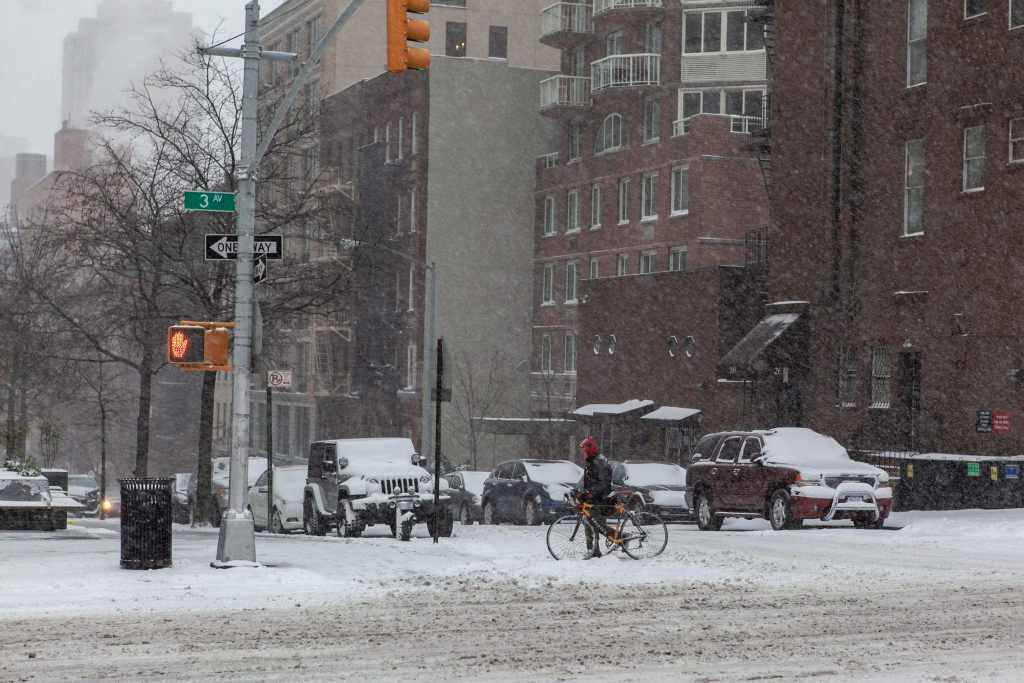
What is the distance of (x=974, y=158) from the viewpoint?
37.0 m

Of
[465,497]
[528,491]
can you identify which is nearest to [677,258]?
[465,497]

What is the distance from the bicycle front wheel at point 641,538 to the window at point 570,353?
145ft

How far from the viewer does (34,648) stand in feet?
41.0

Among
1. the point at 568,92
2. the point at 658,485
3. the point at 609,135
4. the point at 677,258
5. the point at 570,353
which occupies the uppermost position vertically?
the point at 568,92

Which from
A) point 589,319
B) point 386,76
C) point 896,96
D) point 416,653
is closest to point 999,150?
point 896,96

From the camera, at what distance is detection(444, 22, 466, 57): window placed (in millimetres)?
76312

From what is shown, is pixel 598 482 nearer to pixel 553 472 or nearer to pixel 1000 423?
pixel 553 472

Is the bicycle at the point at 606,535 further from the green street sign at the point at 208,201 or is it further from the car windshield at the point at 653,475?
the car windshield at the point at 653,475

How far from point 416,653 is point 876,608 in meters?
5.34

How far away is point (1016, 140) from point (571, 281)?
105 feet

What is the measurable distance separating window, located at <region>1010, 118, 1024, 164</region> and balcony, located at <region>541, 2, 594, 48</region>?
1225 inches

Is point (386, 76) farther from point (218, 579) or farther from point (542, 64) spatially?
point (218, 579)

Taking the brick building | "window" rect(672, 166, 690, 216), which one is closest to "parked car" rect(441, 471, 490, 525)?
the brick building

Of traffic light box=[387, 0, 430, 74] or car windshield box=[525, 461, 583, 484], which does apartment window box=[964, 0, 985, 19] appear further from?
traffic light box=[387, 0, 430, 74]
